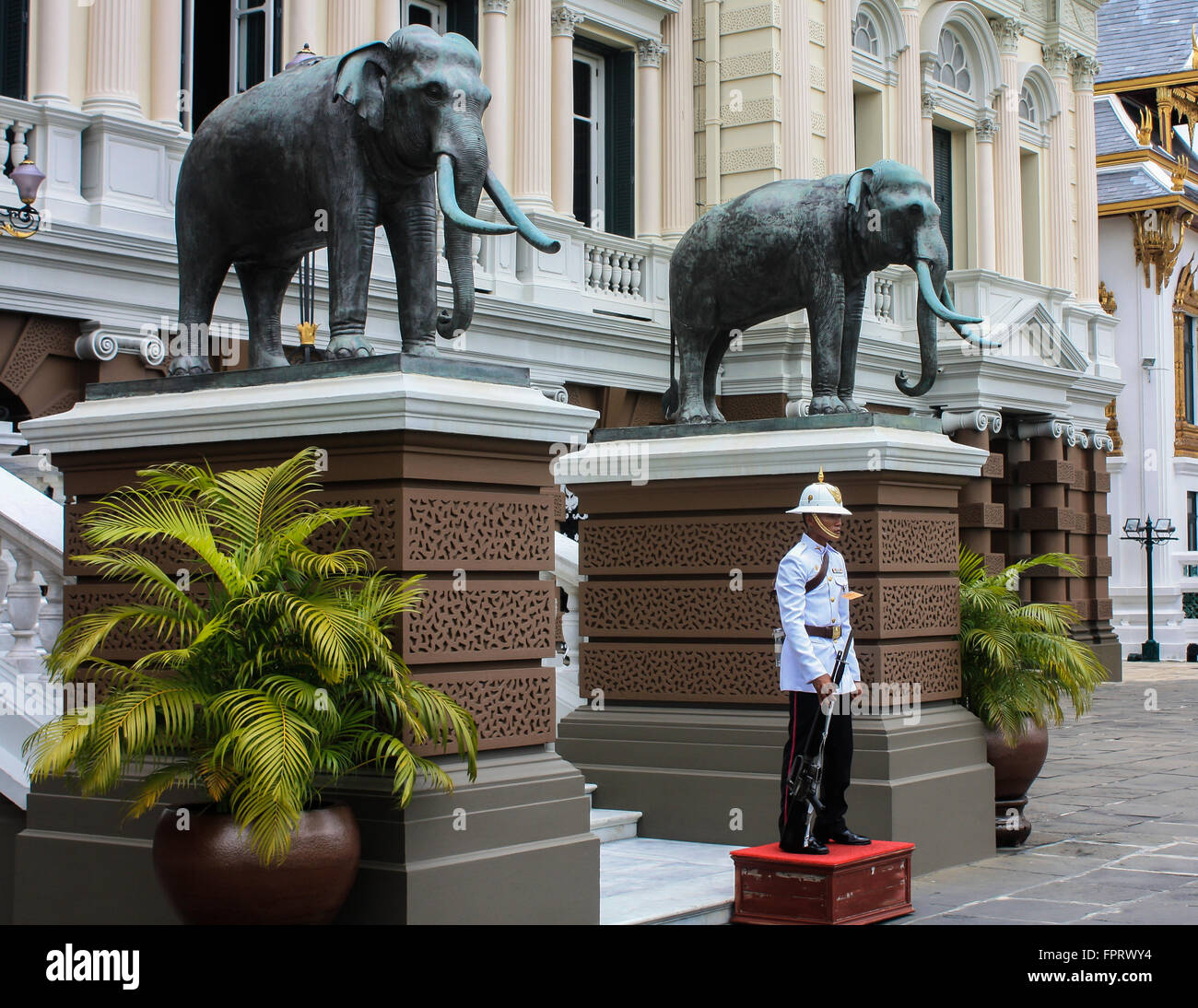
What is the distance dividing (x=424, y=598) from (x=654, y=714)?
13.1 ft

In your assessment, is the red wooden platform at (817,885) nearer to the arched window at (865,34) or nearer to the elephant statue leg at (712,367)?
the elephant statue leg at (712,367)

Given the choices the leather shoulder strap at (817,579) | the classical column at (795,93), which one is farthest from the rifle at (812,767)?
the classical column at (795,93)

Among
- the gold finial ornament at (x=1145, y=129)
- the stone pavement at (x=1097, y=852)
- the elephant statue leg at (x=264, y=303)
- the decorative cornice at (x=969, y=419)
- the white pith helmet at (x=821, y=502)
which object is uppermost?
the gold finial ornament at (x=1145, y=129)

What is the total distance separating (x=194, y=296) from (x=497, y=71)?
10.8 metres

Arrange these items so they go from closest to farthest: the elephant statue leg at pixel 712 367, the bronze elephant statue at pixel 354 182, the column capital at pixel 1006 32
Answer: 1. the bronze elephant statue at pixel 354 182
2. the elephant statue leg at pixel 712 367
3. the column capital at pixel 1006 32

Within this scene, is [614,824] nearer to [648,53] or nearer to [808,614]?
[808,614]

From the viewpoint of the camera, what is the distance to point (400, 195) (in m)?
7.56

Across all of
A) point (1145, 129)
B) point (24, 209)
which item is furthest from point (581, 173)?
point (1145, 129)

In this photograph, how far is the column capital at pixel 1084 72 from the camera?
92.5 feet

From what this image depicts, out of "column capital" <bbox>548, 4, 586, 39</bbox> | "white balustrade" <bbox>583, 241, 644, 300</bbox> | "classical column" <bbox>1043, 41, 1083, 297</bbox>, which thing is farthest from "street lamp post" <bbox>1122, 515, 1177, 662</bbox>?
"column capital" <bbox>548, 4, 586, 39</bbox>

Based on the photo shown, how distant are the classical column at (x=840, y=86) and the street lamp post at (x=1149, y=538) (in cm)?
1319

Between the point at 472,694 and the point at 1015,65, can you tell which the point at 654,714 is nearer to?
the point at 472,694

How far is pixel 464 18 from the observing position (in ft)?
61.4

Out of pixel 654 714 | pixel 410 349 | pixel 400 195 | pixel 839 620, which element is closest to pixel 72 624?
pixel 410 349
